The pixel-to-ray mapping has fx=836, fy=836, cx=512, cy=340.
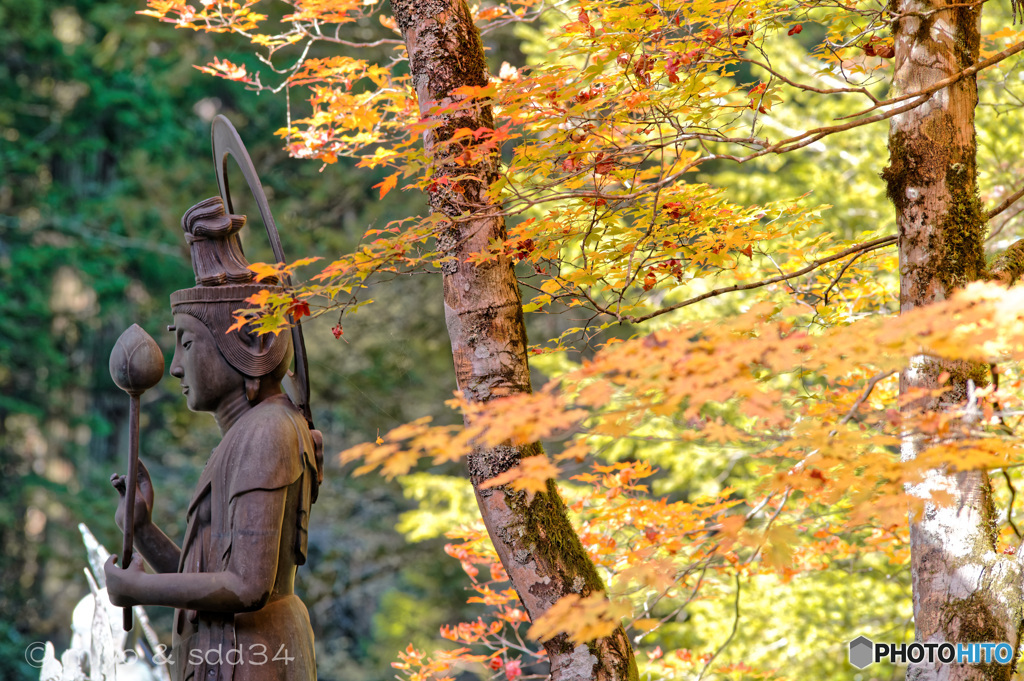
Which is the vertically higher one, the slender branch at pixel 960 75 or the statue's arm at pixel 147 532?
the slender branch at pixel 960 75

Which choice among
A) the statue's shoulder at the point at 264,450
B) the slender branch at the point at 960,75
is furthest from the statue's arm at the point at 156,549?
the slender branch at the point at 960,75

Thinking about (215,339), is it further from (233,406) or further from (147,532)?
(147,532)

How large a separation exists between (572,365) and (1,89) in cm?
859

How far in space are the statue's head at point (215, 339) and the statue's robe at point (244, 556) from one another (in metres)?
0.13

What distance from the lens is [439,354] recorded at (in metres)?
10.3

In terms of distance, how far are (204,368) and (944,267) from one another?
2485mm

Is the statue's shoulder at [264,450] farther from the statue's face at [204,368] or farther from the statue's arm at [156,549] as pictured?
the statue's arm at [156,549]

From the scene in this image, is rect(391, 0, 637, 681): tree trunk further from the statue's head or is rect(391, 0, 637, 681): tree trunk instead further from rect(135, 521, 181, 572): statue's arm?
rect(135, 521, 181, 572): statue's arm

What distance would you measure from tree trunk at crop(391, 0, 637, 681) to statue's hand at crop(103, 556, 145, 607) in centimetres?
108

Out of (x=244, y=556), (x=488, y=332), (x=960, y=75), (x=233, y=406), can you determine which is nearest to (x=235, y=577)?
(x=244, y=556)

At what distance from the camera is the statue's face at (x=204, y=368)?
9.12 feet

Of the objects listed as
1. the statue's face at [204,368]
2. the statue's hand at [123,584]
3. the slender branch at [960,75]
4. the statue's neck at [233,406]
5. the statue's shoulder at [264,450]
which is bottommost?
the statue's hand at [123,584]

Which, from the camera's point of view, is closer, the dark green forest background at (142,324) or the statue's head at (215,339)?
the statue's head at (215,339)

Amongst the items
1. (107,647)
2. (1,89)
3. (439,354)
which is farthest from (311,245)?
(107,647)
